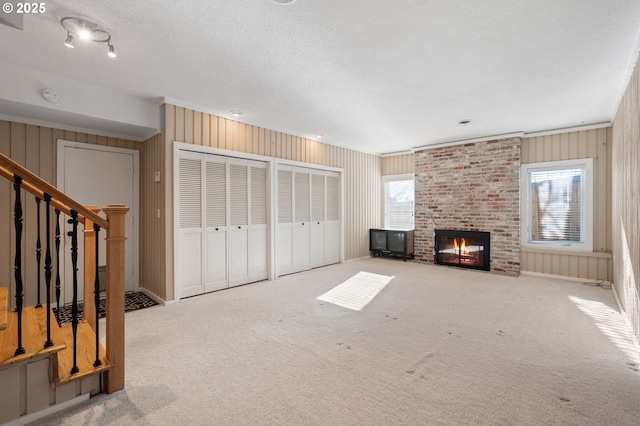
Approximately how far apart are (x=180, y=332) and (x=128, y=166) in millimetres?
2903

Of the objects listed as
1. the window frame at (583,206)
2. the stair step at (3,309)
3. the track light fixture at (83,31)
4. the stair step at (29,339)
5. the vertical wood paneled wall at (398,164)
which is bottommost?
the stair step at (29,339)

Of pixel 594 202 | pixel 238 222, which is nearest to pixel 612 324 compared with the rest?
pixel 594 202

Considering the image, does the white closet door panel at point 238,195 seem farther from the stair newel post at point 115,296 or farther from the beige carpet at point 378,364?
the stair newel post at point 115,296

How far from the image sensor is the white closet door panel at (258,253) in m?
5.21

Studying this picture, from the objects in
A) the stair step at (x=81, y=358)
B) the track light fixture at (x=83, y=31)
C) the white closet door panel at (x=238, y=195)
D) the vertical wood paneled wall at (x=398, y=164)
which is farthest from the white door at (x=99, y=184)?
the vertical wood paneled wall at (x=398, y=164)

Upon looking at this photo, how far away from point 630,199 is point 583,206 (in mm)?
2507

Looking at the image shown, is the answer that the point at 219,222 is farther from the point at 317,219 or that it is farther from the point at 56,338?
the point at 56,338

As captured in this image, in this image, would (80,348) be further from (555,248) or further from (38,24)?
(555,248)

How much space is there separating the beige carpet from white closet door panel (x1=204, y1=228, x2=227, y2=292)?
1.24 feet

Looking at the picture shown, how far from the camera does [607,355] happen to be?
2.63 metres

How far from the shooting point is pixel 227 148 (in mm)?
4785

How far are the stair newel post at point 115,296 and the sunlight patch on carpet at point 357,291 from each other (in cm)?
247

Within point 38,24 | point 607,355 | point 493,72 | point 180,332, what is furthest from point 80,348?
point 493,72

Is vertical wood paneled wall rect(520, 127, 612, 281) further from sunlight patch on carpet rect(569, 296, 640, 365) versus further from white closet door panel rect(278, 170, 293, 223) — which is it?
white closet door panel rect(278, 170, 293, 223)
